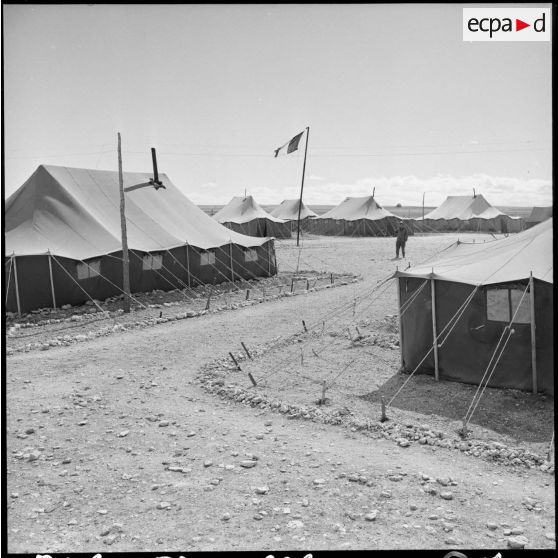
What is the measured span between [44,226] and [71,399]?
28.7ft

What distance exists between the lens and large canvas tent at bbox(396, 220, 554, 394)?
7750mm

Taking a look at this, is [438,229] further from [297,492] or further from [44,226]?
[297,492]

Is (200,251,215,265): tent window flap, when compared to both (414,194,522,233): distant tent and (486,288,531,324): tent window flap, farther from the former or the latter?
(414,194,522,233): distant tent

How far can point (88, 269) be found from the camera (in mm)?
14867

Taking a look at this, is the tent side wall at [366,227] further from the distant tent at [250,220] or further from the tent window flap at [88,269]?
the tent window flap at [88,269]

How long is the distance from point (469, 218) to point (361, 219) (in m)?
8.65

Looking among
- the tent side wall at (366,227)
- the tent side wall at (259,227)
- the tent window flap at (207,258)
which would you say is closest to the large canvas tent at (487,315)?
the tent window flap at (207,258)

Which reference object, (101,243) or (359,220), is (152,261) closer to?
(101,243)

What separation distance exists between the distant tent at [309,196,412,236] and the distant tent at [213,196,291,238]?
439 centimetres

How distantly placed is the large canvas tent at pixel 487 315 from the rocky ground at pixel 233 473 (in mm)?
925

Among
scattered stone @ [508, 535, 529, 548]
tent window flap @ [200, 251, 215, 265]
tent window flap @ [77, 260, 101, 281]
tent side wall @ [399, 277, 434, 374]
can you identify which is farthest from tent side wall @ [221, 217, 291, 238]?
scattered stone @ [508, 535, 529, 548]

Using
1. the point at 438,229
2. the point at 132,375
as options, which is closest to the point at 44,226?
the point at 132,375

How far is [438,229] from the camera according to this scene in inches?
1714

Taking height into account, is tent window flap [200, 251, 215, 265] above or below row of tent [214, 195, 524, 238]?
below
